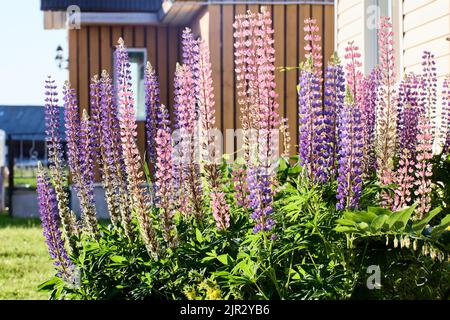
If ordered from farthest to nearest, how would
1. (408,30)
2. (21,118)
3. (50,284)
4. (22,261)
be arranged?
(21,118) < (22,261) < (408,30) < (50,284)

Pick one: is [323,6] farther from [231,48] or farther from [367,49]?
[367,49]

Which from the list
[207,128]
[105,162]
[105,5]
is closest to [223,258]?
[207,128]

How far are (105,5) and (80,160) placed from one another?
11095 millimetres

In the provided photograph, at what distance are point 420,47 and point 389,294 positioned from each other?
3.77 m

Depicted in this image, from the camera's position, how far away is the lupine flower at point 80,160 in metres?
4.11

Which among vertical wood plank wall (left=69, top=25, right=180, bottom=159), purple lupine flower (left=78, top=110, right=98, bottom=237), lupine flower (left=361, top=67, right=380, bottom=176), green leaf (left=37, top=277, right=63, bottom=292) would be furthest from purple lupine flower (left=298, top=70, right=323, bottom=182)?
vertical wood plank wall (left=69, top=25, right=180, bottom=159)

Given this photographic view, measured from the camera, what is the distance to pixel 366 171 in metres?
4.06

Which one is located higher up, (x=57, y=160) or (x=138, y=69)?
(x=138, y=69)

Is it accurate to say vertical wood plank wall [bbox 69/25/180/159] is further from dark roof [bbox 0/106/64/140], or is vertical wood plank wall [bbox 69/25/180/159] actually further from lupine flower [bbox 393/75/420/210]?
dark roof [bbox 0/106/64/140]

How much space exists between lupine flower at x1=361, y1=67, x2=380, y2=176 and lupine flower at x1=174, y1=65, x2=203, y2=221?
83 centimetres

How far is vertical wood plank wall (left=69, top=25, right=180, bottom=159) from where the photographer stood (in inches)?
574

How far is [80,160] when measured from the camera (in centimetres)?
416

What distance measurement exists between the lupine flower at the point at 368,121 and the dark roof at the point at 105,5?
415 inches

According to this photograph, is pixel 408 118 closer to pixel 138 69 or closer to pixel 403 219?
pixel 403 219
